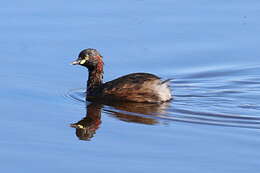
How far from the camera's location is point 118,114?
36.7ft

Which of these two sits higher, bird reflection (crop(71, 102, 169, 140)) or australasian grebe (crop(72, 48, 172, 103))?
australasian grebe (crop(72, 48, 172, 103))

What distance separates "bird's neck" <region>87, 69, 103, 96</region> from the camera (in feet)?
40.1

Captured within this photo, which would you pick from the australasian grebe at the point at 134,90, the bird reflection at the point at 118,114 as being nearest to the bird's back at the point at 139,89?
the australasian grebe at the point at 134,90

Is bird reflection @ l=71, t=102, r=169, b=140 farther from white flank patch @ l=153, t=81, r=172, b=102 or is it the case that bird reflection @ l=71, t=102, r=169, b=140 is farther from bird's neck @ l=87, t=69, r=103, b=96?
bird's neck @ l=87, t=69, r=103, b=96

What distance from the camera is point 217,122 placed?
34.5ft

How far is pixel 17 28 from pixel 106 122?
4.44 metres

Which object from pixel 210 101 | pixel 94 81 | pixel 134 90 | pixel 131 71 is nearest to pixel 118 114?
pixel 134 90

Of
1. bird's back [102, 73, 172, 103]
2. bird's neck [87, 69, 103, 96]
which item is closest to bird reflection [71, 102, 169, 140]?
bird's back [102, 73, 172, 103]

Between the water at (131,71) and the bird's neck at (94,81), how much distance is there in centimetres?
22

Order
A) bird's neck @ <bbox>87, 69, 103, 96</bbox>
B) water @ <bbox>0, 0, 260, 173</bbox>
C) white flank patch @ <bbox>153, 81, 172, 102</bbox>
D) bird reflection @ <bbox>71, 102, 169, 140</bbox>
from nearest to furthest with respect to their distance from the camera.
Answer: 1. water @ <bbox>0, 0, 260, 173</bbox>
2. bird reflection @ <bbox>71, 102, 169, 140</bbox>
3. white flank patch @ <bbox>153, 81, 172, 102</bbox>
4. bird's neck @ <bbox>87, 69, 103, 96</bbox>

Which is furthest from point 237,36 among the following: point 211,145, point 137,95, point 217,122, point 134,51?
point 211,145

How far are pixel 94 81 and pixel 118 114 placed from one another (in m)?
1.50

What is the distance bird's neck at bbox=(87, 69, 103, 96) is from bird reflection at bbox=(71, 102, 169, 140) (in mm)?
315

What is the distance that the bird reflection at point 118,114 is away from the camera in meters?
10.3
